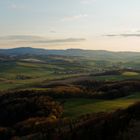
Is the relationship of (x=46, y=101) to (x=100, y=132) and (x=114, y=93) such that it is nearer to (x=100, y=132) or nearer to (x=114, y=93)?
(x=114, y=93)

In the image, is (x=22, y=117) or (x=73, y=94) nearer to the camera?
(x=22, y=117)

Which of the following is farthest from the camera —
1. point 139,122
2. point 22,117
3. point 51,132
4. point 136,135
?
point 22,117

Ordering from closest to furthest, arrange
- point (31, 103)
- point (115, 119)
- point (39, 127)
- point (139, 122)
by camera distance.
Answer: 1. point (139, 122)
2. point (115, 119)
3. point (39, 127)
4. point (31, 103)

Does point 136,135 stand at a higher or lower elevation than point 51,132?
higher

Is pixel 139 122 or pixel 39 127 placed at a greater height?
pixel 139 122

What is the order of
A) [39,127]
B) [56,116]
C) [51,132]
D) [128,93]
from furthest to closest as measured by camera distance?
[128,93]
[56,116]
[39,127]
[51,132]

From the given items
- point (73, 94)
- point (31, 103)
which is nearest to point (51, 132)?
point (31, 103)

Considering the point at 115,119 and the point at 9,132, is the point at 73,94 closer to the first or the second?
the point at 9,132

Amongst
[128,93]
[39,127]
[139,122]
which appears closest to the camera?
[139,122]

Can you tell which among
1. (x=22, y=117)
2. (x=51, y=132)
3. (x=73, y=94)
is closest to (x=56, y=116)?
(x=22, y=117)
